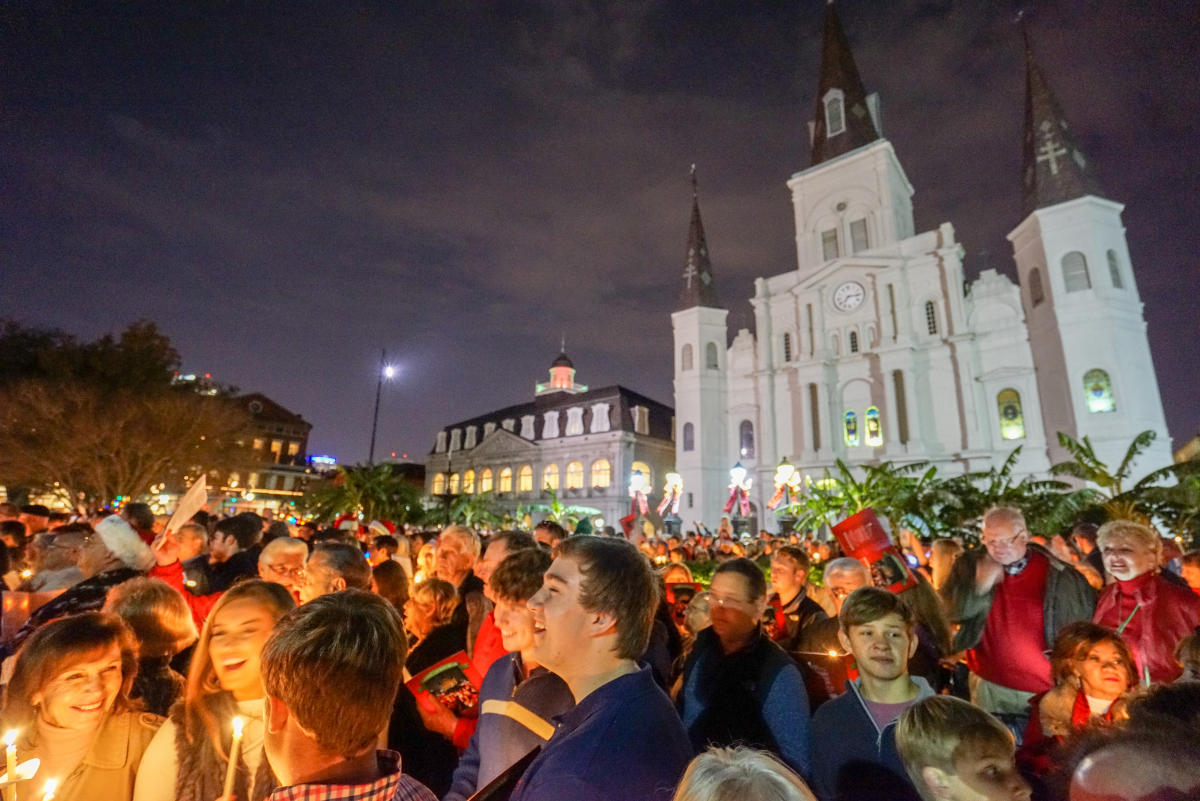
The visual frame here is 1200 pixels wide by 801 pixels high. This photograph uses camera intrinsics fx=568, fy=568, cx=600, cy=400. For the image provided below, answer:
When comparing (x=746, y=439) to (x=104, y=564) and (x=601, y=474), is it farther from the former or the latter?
(x=104, y=564)

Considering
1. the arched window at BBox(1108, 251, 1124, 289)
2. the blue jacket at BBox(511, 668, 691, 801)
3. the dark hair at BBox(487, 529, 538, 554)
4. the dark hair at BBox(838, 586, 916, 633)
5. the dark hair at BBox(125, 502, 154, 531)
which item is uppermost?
the arched window at BBox(1108, 251, 1124, 289)

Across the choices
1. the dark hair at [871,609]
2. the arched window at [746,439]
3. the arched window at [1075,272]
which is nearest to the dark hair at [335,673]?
the dark hair at [871,609]

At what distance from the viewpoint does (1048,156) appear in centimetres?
2895

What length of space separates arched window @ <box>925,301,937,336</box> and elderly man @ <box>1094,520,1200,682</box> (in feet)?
110

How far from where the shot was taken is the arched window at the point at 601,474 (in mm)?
48406

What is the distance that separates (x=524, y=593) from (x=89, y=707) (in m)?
1.82

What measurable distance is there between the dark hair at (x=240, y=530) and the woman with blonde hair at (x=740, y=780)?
6185mm

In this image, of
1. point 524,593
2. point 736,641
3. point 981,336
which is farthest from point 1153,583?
point 981,336

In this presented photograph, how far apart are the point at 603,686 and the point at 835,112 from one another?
162 ft

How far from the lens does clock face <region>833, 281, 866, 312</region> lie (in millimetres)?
36344

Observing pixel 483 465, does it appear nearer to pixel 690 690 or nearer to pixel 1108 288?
pixel 1108 288

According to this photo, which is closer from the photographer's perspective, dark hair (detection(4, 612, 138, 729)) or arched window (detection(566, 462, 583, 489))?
dark hair (detection(4, 612, 138, 729))

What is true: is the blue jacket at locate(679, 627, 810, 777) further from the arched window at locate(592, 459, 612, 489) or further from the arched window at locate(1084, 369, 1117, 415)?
the arched window at locate(592, 459, 612, 489)

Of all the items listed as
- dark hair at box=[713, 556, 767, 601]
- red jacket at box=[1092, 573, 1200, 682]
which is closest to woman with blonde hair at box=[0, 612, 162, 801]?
dark hair at box=[713, 556, 767, 601]
